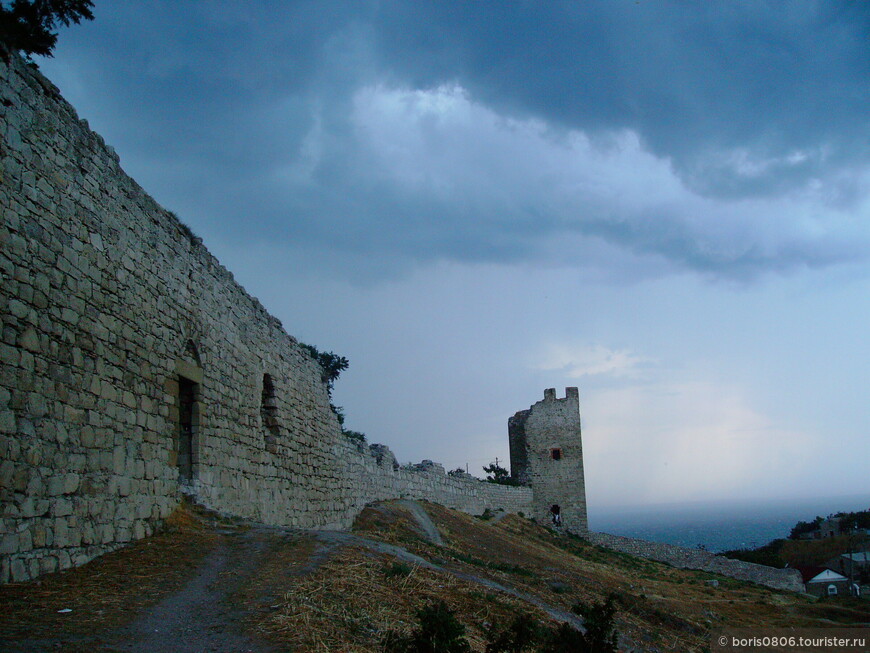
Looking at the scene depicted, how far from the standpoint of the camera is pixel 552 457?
123 ft

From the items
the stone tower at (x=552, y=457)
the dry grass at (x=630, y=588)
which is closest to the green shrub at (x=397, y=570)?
the dry grass at (x=630, y=588)

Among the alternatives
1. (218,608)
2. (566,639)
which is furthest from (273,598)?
(566,639)

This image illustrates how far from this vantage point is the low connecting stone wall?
2972 cm

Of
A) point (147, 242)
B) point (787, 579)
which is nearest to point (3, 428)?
point (147, 242)

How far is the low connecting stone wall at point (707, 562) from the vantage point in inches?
1170

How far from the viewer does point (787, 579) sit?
29.8 meters

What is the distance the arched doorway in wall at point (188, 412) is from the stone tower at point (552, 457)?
29.3 metres

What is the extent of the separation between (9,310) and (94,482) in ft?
6.58

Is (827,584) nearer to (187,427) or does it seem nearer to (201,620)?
(187,427)

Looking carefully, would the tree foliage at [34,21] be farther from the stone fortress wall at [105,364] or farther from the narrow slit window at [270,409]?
the narrow slit window at [270,409]

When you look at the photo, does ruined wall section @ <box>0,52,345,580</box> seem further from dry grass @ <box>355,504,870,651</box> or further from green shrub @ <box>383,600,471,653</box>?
green shrub @ <box>383,600,471,653</box>

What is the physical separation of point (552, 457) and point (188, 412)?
98.8 feet

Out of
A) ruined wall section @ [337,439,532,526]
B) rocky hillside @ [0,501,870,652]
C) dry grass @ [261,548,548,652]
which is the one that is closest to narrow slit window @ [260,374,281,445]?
rocky hillside @ [0,501,870,652]

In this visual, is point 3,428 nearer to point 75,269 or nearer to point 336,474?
point 75,269
